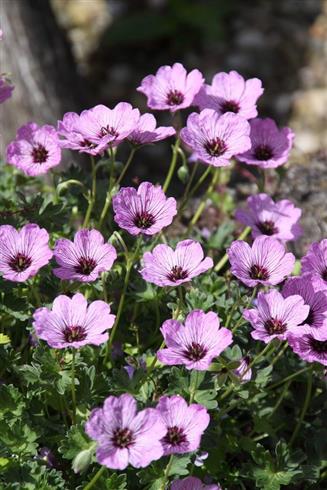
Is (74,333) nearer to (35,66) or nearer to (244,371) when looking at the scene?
(244,371)

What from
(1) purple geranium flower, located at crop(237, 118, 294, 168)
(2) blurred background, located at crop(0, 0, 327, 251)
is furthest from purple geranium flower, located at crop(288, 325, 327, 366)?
(2) blurred background, located at crop(0, 0, 327, 251)

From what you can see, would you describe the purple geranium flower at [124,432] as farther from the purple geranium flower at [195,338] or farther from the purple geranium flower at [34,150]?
the purple geranium flower at [34,150]

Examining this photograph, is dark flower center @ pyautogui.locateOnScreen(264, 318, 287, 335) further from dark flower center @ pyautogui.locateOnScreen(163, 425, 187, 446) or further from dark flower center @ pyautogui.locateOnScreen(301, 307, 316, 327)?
dark flower center @ pyautogui.locateOnScreen(163, 425, 187, 446)

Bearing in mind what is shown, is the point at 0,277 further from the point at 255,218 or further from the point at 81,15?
the point at 81,15

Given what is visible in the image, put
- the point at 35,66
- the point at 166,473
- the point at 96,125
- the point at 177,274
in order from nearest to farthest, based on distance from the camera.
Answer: the point at 166,473 → the point at 177,274 → the point at 96,125 → the point at 35,66

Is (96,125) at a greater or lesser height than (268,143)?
greater

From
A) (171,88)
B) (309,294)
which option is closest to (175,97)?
(171,88)
